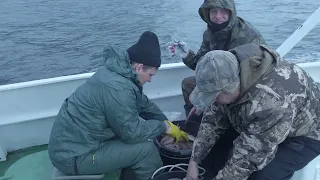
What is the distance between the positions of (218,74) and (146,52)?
78 cm

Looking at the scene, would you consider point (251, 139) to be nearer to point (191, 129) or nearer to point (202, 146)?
point (202, 146)

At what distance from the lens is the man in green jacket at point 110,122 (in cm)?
245

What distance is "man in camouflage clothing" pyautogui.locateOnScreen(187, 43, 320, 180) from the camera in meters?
1.94

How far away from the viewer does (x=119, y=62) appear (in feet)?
→ 8.10

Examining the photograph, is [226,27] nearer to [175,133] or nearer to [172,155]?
[175,133]

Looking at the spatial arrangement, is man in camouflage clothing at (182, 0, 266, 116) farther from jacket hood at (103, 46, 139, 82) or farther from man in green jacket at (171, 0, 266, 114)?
jacket hood at (103, 46, 139, 82)

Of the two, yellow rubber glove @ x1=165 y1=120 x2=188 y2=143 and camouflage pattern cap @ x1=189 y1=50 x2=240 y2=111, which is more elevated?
camouflage pattern cap @ x1=189 y1=50 x2=240 y2=111

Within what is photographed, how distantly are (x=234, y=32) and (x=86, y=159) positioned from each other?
1773mm

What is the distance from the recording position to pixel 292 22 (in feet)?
37.7

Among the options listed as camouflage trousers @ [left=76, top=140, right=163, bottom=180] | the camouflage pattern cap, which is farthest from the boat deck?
the camouflage pattern cap

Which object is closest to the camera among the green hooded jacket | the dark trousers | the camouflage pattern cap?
the camouflage pattern cap

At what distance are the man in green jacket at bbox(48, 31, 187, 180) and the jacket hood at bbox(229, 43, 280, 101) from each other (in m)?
0.78

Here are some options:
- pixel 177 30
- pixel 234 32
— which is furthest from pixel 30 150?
pixel 177 30

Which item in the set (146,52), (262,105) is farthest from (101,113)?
(262,105)
